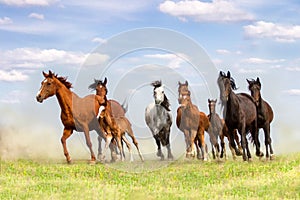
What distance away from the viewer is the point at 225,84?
25.9 m

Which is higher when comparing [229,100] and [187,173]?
[229,100]

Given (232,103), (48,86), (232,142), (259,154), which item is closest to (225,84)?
(232,103)

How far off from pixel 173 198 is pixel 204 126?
9.24 m

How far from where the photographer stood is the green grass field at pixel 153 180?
19.4m

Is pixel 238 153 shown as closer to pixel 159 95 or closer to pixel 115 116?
pixel 159 95

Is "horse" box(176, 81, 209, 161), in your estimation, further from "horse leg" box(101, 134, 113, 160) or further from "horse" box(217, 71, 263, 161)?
"horse leg" box(101, 134, 113, 160)

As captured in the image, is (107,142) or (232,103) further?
(107,142)

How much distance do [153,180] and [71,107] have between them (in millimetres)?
6324

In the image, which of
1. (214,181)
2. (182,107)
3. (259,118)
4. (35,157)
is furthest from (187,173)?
(35,157)

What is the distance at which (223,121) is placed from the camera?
27.6 meters

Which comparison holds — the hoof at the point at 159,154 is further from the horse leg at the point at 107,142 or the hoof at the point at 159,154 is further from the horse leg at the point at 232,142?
the horse leg at the point at 232,142

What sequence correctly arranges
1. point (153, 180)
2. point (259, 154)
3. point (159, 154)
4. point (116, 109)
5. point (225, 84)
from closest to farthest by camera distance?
point (153, 180) → point (225, 84) → point (259, 154) → point (159, 154) → point (116, 109)

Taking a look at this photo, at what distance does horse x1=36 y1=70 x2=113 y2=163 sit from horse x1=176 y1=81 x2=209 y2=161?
3239mm

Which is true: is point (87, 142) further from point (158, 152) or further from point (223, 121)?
point (223, 121)
